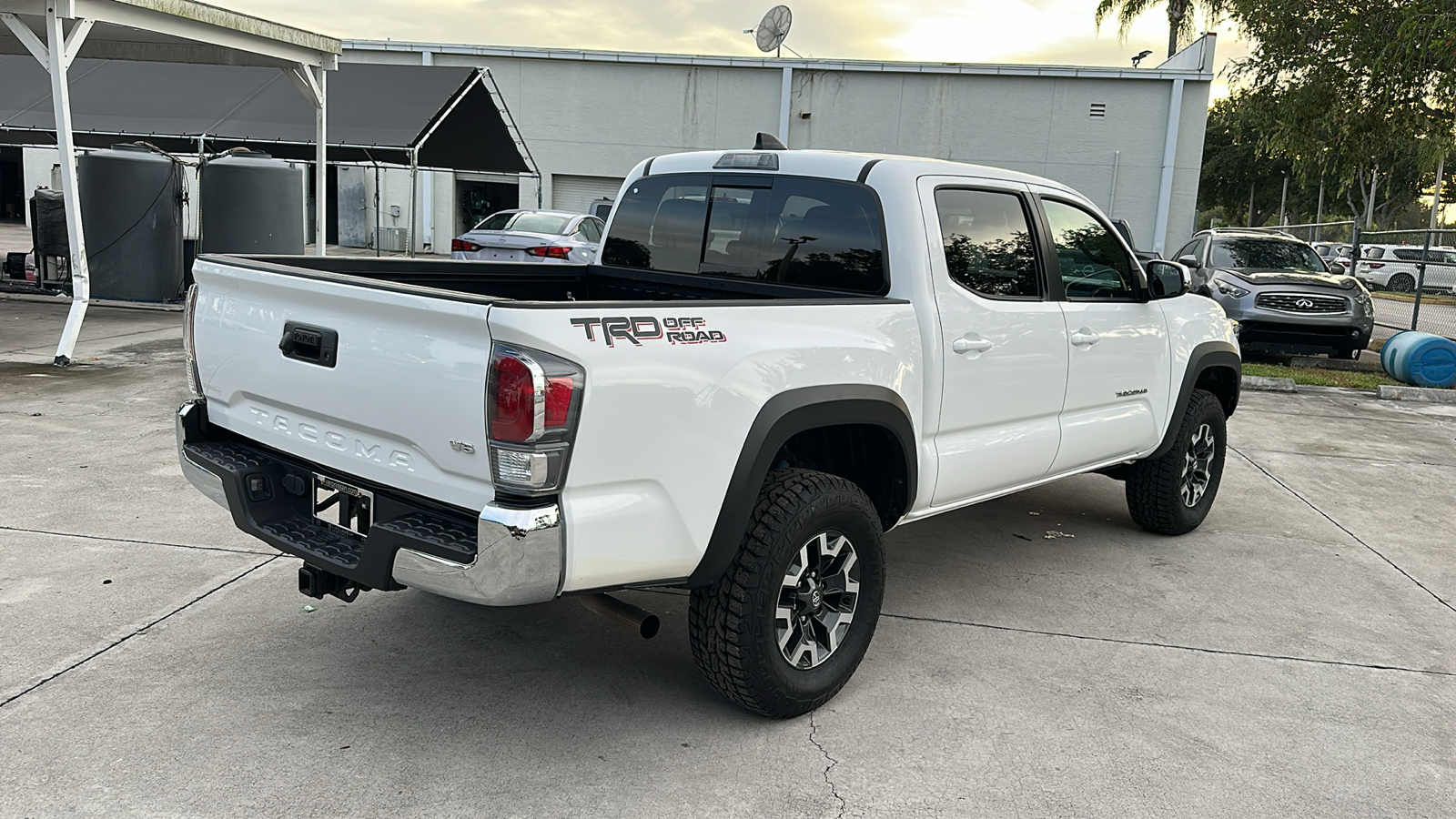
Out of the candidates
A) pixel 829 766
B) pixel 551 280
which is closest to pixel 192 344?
pixel 551 280

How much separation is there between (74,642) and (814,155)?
331 cm

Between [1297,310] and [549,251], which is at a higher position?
[549,251]

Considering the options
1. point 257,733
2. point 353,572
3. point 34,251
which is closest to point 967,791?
point 353,572

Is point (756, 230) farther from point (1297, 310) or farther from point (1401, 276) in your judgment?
point (1401, 276)

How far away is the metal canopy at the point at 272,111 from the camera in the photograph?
15406 mm

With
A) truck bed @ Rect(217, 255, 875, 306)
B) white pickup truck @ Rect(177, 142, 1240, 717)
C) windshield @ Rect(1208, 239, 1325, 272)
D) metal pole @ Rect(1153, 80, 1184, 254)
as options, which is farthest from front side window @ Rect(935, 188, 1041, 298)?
metal pole @ Rect(1153, 80, 1184, 254)

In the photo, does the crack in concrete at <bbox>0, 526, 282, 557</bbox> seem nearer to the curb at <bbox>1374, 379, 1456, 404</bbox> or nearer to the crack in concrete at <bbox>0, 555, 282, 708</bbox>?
the crack in concrete at <bbox>0, 555, 282, 708</bbox>

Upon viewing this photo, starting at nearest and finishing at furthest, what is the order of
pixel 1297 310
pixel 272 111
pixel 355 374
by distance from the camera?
1. pixel 355 374
2. pixel 1297 310
3. pixel 272 111

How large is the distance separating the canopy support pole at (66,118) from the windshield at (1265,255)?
43.7ft

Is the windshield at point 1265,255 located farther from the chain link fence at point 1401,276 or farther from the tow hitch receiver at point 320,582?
the tow hitch receiver at point 320,582

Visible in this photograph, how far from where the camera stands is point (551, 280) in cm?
516

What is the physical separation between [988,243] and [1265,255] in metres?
12.2

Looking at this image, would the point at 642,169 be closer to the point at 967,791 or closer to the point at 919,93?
the point at 967,791

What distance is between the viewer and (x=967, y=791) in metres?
3.29
